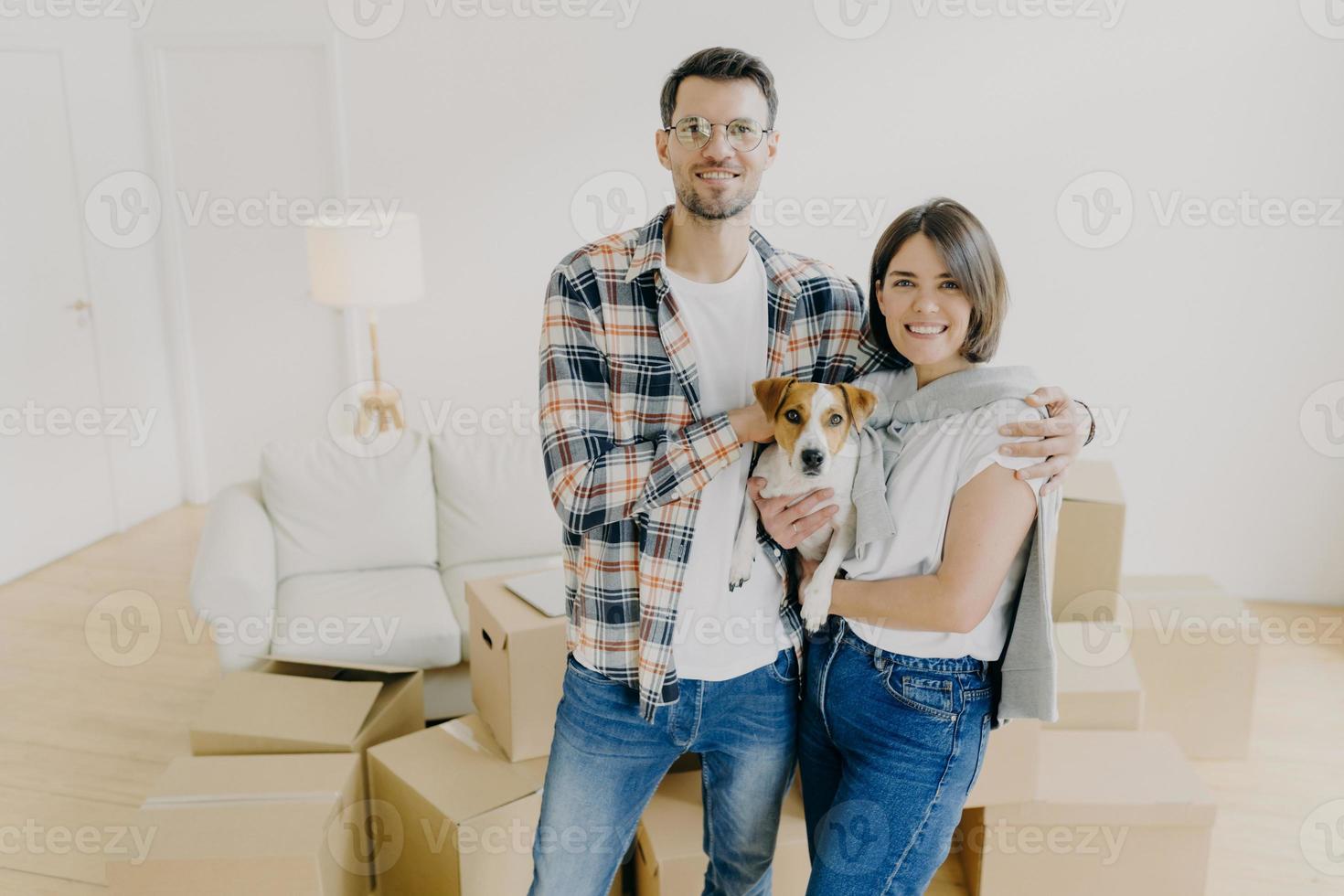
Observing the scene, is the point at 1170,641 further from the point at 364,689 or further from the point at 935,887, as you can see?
the point at 364,689

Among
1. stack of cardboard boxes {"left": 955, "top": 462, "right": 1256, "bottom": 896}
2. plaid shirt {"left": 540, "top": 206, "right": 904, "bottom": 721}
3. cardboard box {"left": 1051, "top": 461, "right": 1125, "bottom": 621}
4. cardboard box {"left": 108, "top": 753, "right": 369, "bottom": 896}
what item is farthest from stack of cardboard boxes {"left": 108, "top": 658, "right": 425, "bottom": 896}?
cardboard box {"left": 1051, "top": 461, "right": 1125, "bottom": 621}

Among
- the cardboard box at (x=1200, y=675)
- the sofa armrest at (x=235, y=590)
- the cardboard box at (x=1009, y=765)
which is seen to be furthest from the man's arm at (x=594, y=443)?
the cardboard box at (x=1200, y=675)

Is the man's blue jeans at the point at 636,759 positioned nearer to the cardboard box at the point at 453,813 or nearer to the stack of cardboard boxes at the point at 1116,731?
the cardboard box at the point at 453,813

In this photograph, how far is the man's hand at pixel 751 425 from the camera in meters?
1.49

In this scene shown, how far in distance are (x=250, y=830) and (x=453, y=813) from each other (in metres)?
0.40

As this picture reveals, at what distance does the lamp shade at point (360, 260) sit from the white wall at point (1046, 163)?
744 mm

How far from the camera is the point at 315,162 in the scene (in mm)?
4730

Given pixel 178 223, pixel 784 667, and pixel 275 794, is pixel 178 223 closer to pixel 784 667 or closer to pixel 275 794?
pixel 275 794

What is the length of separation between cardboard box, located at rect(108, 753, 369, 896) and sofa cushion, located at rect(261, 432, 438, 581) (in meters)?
1.18

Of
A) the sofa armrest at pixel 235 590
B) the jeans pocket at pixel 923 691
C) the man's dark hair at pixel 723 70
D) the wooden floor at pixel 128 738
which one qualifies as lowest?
the wooden floor at pixel 128 738

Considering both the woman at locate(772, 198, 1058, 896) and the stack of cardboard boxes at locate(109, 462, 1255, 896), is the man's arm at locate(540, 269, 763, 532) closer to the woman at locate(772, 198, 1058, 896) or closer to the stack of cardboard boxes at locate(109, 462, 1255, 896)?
the woman at locate(772, 198, 1058, 896)

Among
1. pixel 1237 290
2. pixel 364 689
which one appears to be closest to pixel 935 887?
pixel 364 689

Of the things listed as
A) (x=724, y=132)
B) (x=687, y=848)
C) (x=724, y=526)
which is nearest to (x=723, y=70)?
(x=724, y=132)

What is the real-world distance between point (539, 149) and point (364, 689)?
2923 millimetres
